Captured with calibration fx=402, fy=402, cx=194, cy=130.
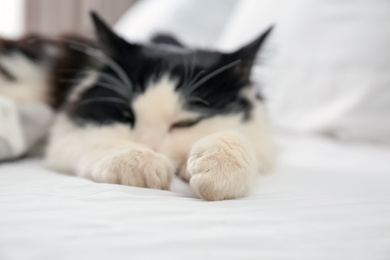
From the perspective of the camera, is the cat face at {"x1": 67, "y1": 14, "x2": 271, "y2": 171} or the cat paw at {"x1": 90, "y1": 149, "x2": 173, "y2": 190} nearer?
the cat paw at {"x1": 90, "y1": 149, "x2": 173, "y2": 190}

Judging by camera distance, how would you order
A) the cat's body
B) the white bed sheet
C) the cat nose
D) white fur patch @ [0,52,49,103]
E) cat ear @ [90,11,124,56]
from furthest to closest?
1. white fur patch @ [0,52,49,103]
2. cat ear @ [90,11,124,56]
3. the cat nose
4. the cat's body
5. the white bed sheet

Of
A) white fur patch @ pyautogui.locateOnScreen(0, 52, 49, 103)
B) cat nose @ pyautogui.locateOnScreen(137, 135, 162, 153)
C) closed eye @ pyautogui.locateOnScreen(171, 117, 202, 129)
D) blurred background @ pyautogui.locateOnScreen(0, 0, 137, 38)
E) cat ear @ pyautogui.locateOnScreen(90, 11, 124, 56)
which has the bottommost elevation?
blurred background @ pyautogui.locateOnScreen(0, 0, 137, 38)

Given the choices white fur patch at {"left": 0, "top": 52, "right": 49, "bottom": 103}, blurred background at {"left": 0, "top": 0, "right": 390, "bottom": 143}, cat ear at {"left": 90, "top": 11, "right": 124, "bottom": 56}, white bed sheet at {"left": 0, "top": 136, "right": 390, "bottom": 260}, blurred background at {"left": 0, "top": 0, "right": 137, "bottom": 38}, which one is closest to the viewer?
white bed sheet at {"left": 0, "top": 136, "right": 390, "bottom": 260}

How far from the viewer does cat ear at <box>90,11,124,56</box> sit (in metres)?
1.08

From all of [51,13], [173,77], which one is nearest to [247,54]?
[173,77]

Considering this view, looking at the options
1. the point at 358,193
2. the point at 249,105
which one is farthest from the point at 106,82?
the point at 358,193

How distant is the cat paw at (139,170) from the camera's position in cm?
82

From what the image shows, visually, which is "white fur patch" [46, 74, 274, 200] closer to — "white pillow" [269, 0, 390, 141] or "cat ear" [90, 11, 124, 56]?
"cat ear" [90, 11, 124, 56]

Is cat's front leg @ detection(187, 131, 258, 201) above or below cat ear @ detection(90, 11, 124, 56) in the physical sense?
below

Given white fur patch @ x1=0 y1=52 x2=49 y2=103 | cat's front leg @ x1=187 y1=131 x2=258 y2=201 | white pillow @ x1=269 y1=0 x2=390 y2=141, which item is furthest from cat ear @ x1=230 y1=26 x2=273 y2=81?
white fur patch @ x1=0 y1=52 x2=49 y2=103

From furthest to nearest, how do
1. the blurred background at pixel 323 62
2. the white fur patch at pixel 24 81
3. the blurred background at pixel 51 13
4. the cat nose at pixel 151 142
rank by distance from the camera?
the blurred background at pixel 51 13
the blurred background at pixel 323 62
the white fur patch at pixel 24 81
the cat nose at pixel 151 142

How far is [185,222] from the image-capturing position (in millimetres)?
592

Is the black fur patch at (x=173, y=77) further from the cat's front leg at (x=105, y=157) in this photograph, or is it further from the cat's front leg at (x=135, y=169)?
the cat's front leg at (x=135, y=169)

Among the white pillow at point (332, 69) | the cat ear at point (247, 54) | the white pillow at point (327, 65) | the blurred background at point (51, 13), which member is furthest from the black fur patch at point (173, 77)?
the blurred background at point (51, 13)
